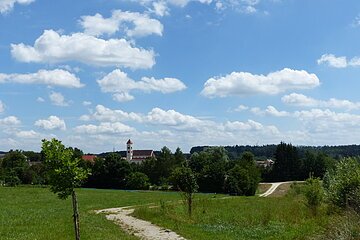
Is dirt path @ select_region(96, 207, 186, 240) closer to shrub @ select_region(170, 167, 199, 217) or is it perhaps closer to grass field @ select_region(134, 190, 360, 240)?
grass field @ select_region(134, 190, 360, 240)

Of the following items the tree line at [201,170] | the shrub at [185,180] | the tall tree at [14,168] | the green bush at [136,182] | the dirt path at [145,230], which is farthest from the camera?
the green bush at [136,182]

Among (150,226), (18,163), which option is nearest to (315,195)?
(150,226)

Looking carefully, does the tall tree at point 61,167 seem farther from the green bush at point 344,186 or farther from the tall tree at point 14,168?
the tall tree at point 14,168

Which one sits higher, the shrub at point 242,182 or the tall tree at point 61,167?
the tall tree at point 61,167

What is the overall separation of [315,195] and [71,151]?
73.0 feet

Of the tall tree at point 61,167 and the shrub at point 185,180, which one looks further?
the shrub at point 185,180

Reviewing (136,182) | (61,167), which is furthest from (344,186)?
(136,182)

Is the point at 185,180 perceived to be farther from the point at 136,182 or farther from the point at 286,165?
the point at 286,165

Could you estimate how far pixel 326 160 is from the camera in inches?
5472

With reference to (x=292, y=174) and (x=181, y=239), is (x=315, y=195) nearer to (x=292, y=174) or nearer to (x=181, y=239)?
(x=181, y=239)

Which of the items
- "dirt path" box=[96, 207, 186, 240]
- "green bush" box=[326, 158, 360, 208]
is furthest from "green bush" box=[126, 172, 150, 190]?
"green bush" box=[326, 158, 360, 208]

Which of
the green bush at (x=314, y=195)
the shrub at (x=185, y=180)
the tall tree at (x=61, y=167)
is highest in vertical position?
the tall tree at (x=61, y=167)

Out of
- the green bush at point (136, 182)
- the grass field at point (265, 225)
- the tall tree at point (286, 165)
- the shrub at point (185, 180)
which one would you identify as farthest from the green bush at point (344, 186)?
the tall tree at point (286, 165)

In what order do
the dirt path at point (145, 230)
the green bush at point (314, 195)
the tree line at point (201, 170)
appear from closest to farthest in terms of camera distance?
the dirt path at point (145, 230)
the green bush at point (314, 195)
the tree line at point (201, 170)
